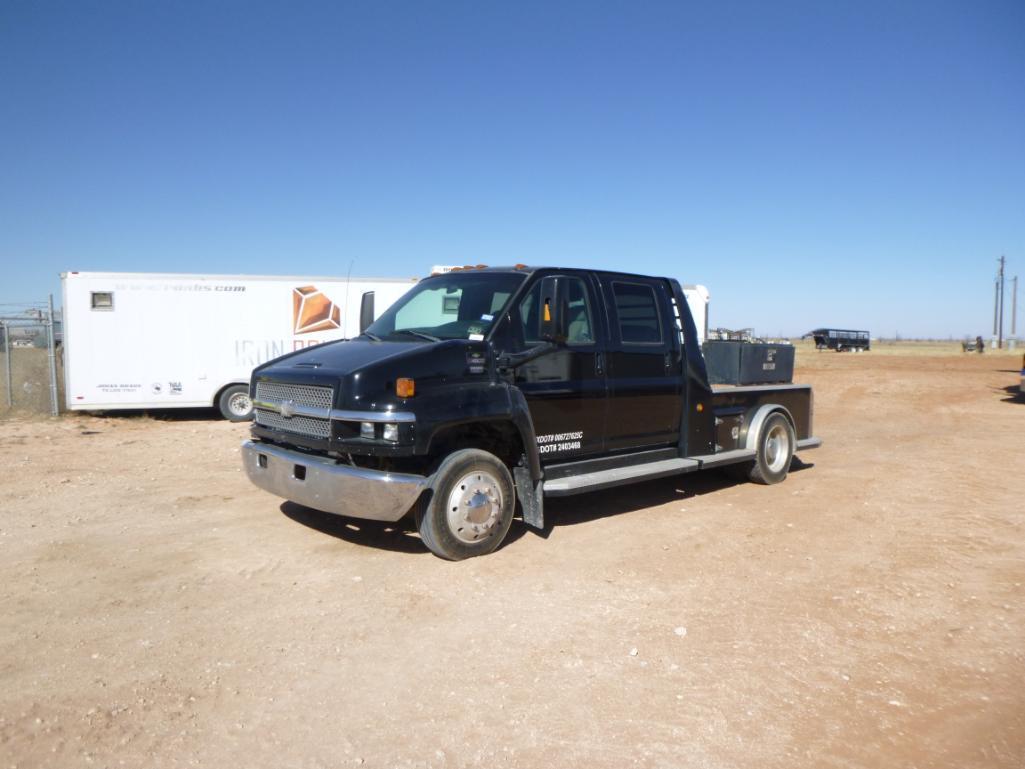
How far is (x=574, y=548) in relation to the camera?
602cm

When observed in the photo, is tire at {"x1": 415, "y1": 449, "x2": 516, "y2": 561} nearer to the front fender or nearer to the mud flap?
the mud flap

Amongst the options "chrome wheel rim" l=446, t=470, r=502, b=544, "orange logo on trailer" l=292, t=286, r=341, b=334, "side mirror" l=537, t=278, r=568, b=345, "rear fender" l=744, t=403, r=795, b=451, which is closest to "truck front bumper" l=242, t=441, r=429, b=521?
"chrome wheel rim" l=446, t=470, r=502, b=544

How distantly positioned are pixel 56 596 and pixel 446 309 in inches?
135

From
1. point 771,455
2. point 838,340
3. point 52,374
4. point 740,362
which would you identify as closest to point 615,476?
point 740,362

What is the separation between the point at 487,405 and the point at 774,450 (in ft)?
14.9

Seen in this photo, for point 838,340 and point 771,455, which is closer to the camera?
point 771,455

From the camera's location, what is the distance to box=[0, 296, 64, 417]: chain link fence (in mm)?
14609

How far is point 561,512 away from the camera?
7230 mm

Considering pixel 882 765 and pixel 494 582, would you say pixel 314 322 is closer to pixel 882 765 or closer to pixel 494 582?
pixel 494 582

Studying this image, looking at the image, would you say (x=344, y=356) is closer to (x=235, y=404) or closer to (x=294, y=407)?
(x=294, y=407)

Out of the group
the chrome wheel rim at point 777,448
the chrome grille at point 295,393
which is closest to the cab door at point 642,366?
the chrome wheel rim at point 777,448

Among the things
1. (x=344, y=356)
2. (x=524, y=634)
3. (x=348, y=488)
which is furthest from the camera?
(x=344, y=356)

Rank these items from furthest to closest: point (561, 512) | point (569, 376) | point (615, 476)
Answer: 1. point (561, 512)
2. point (615, 476)
3. point (569, 376)

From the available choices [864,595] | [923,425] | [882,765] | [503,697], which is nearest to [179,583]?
[503,697]
